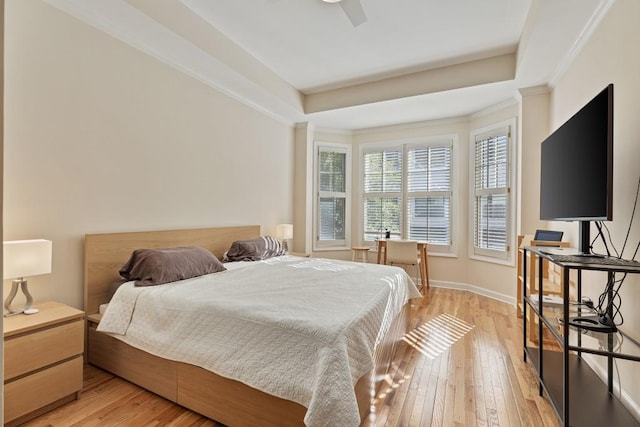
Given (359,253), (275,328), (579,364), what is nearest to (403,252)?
(359,253)

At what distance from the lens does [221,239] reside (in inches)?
142

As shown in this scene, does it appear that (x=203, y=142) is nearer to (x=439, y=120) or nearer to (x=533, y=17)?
(x=533, y=17)

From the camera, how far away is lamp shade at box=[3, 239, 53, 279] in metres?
1.79

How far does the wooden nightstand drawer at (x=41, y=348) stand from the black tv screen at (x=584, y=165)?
3.07 m

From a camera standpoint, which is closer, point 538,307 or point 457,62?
point 538,307

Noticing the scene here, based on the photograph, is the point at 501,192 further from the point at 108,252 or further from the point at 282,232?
the point at 108,252

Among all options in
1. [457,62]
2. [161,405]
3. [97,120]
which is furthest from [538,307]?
[97,120]

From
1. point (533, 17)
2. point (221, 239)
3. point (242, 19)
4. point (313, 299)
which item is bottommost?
point (313, 299)

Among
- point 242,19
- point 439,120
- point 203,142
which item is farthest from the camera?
point 439,120

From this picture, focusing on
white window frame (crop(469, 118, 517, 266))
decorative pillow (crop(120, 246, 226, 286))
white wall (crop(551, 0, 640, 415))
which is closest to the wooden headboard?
decorative pillow (crop(120, 246, 226, 286))

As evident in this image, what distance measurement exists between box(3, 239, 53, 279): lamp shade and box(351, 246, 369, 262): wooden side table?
3.90 meters

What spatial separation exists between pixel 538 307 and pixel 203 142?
3.38m

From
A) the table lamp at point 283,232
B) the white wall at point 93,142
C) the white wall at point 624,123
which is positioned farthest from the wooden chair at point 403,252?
the white wall at point 93,142

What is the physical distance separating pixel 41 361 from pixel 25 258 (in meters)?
0.59
